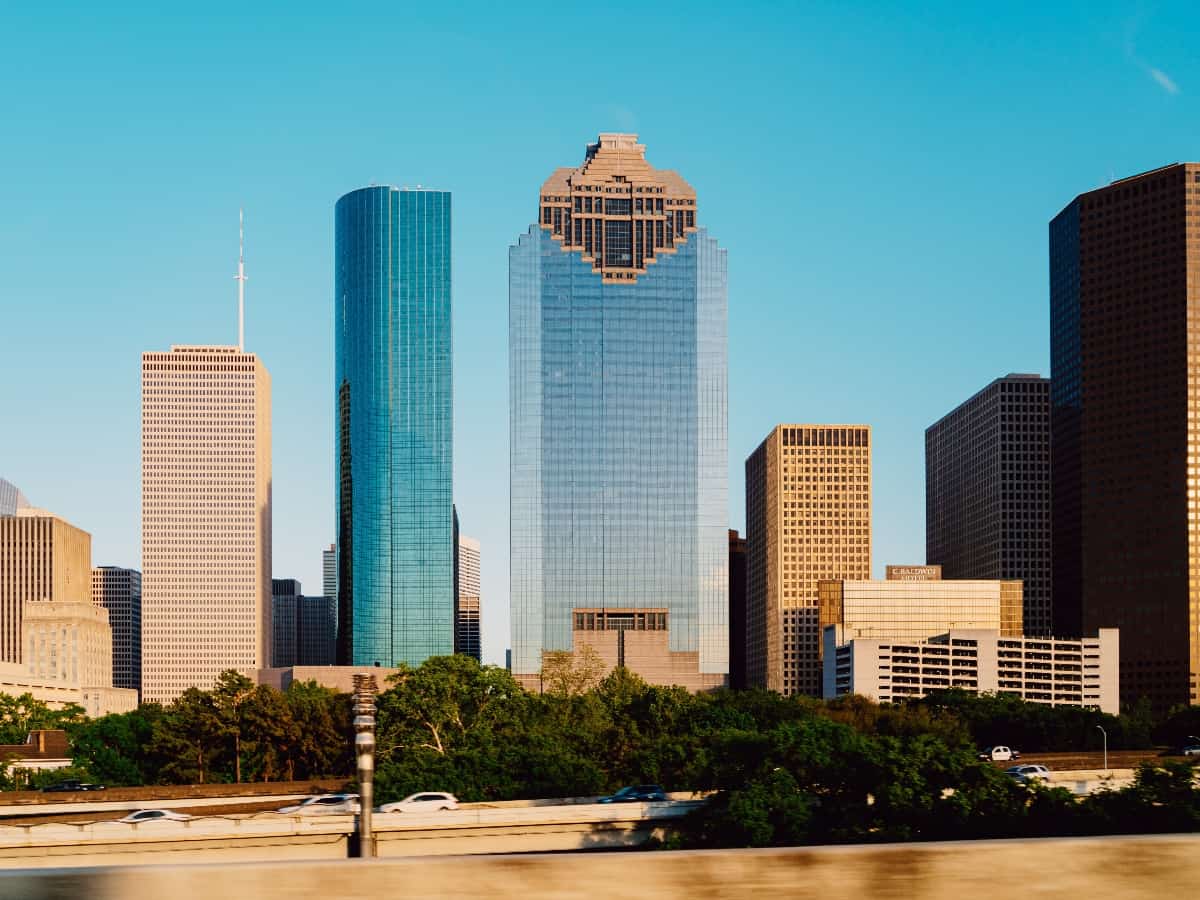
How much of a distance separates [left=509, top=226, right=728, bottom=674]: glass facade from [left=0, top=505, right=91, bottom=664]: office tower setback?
228 ft

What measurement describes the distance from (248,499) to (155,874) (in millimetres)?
188848

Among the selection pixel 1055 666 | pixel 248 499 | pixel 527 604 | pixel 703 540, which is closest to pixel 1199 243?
pixel 1055 666

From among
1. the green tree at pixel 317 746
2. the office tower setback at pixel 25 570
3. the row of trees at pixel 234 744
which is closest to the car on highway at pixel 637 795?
the green tree at pixel 317 746

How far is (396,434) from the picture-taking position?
17875cm

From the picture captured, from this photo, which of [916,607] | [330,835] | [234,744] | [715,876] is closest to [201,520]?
[916,607]

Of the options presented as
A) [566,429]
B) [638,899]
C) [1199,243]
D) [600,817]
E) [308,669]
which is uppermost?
[1199,243]

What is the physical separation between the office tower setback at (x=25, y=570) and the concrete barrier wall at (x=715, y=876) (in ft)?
624

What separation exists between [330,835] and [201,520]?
16262cm

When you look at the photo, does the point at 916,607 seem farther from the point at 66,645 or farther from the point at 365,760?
the point at 365,760

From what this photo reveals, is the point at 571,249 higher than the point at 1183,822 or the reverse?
higher

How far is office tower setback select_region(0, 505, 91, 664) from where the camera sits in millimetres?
182875

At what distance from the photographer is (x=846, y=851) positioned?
6125mm

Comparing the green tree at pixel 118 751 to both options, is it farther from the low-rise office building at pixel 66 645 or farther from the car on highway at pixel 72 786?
the low-rise office building at pixel 66 645

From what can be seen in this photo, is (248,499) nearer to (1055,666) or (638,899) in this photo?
(1055,666)
